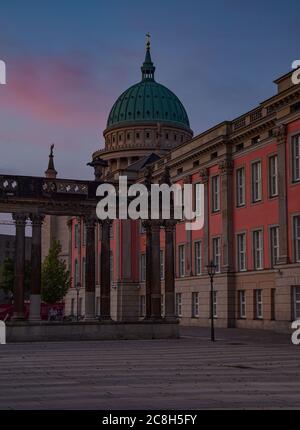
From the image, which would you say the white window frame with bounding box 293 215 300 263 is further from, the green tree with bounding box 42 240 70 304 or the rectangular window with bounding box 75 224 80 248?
the rectangular window with bounding box 75 224 80 248

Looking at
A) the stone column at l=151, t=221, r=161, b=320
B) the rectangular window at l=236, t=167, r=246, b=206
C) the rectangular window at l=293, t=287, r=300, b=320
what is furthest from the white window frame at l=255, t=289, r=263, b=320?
the stone column at l=151, t=221, r=161, b=320

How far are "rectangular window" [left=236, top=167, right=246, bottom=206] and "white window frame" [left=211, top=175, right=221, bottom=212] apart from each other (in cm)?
309

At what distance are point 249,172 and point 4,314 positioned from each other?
88.2 feet

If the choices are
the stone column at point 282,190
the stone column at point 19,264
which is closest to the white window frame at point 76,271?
the stone column at point 282,190

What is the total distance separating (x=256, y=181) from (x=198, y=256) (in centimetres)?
1282

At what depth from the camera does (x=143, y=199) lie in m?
40.5

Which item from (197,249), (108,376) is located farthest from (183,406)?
(197,249)

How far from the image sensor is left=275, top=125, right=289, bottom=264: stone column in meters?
49.9

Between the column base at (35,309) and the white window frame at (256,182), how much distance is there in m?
23.7

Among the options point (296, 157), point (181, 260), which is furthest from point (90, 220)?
point (181, 260)

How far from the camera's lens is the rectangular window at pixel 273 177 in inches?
2122

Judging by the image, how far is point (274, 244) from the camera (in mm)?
54375

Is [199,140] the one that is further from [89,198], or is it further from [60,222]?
[60,222]

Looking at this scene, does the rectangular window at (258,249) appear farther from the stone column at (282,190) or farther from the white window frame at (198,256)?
the white window frame at (198,256)
